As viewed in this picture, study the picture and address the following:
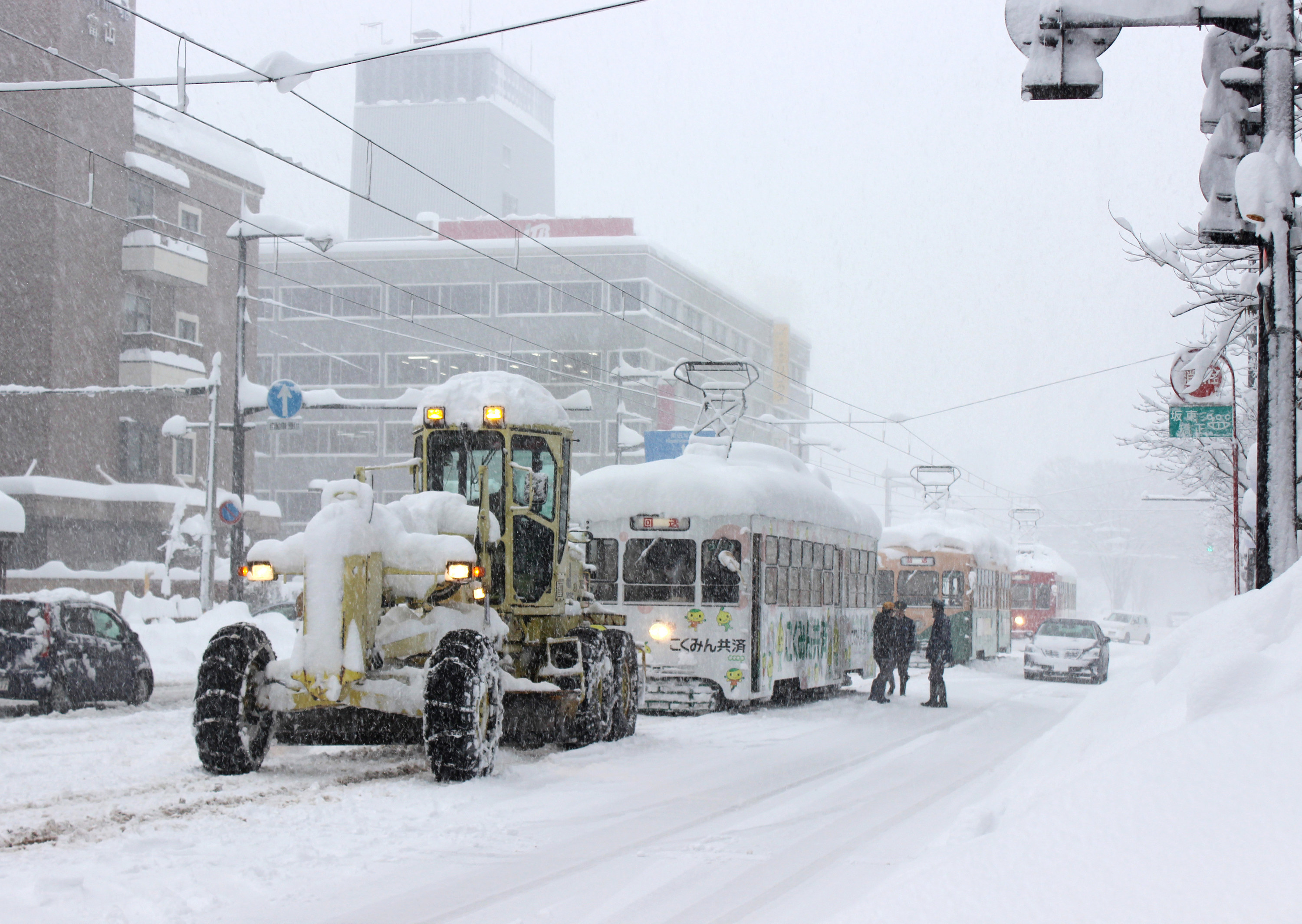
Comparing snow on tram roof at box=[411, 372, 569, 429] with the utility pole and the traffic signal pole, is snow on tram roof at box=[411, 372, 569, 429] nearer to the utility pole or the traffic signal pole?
the utility pole

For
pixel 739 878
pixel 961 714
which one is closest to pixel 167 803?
pixel 739 878

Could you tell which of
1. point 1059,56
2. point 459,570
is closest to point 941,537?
point 459,570

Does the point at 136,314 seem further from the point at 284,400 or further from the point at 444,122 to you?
the point at 444,122

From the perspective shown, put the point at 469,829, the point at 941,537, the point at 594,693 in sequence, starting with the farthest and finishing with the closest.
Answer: the point at 941,537, the point at 594,693, the point at 469,829

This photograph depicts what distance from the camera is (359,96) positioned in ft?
563

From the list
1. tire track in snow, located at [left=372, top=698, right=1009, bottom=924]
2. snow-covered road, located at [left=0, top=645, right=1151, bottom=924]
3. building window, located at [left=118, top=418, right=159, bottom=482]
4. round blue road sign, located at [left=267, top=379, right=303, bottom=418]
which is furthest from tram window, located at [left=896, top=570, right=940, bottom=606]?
building window, located at [left=118, top=418, right=159, bottom=482]

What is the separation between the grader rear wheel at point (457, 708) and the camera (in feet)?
33.7

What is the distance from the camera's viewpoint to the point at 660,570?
18.1 metres

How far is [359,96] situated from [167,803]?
565 ft

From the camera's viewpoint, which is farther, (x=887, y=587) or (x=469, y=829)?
(x=887, y=587)

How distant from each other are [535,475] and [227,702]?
3441mm

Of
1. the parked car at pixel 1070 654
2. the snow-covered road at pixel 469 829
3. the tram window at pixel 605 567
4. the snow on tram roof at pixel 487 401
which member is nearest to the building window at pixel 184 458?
the parked car at pixel 1070 654

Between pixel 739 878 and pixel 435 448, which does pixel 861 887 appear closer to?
pixel 739 878

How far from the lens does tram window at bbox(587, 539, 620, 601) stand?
18094mm
